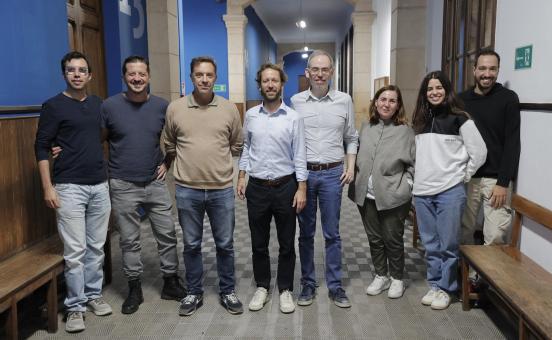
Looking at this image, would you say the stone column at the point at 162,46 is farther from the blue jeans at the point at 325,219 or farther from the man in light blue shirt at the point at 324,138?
the blue jeans at the point at 325,219

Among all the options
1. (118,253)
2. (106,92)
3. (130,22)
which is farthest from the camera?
(130,22)

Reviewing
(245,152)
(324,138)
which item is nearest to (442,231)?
(324,138)

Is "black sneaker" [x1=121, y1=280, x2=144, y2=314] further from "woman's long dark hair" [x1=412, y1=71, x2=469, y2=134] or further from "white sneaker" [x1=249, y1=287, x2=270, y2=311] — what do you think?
"woman's long dark hair" [x1=412, y1=71, x2=469, y2=134]

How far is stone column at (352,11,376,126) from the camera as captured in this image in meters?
10.2

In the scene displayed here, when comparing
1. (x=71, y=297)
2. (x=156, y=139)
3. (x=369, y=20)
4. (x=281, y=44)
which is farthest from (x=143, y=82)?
(x=281, y=44)

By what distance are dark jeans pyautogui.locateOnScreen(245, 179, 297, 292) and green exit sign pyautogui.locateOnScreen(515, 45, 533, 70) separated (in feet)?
4.83

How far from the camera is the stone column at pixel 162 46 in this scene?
17.2 ft

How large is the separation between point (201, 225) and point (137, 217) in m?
0.41

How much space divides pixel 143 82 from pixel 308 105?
0.96m

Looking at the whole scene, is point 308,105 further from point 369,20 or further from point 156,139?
point 369,20

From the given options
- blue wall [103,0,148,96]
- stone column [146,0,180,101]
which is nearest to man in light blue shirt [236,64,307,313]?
blue wall [103,0,148,96]

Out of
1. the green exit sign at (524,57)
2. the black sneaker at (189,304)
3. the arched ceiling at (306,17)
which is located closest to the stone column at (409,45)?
the green exit sign at (524,57)

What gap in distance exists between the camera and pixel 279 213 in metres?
2.77

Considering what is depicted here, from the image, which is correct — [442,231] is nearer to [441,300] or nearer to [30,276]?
[441,300]
